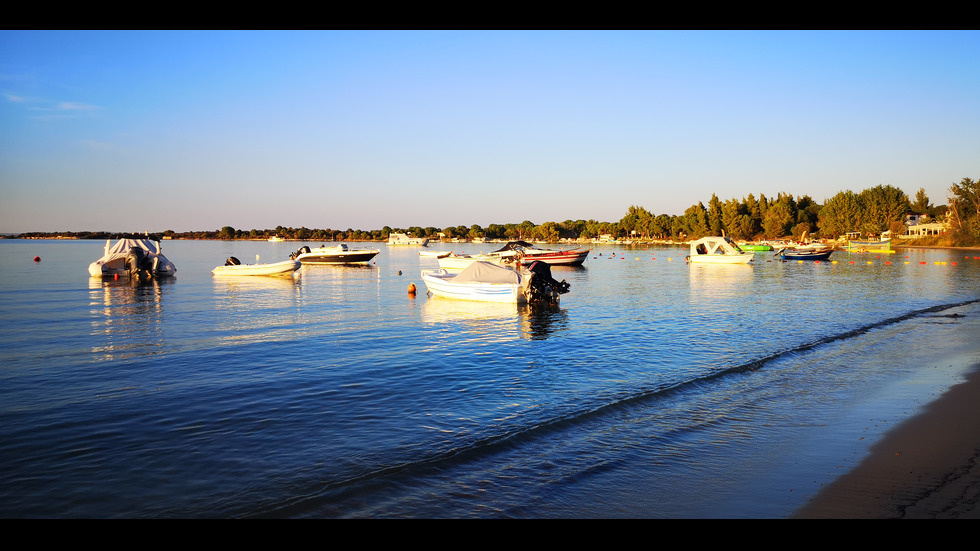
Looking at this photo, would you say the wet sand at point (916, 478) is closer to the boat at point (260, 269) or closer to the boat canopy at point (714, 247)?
the boat at point (260, 269)

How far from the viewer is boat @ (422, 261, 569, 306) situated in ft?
107

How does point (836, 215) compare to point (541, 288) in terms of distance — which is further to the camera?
point (836, 215)

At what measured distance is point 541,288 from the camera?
32969 millimetres

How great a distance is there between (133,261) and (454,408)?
5110 centimetres

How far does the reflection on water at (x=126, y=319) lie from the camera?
67.4 feet

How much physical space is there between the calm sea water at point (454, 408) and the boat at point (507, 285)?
3.79m

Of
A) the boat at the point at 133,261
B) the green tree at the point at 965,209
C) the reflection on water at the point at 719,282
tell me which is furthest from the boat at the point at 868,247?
the boat at the point at 133,261

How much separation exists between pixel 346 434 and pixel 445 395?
11.0ft

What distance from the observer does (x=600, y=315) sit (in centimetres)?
3011

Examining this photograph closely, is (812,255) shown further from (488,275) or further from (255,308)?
(255,308)

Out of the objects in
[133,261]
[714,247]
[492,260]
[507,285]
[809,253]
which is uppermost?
[714,247]

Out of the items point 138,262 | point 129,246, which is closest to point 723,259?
point 138,262
